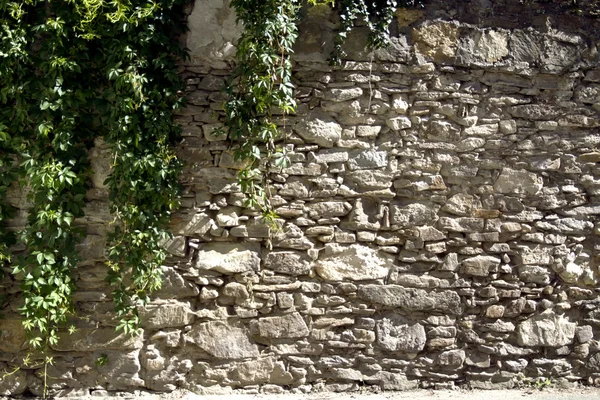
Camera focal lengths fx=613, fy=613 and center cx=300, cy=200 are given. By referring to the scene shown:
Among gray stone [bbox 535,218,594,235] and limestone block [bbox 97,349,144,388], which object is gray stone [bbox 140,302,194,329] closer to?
limestone block [bbox 97,349,144,388]

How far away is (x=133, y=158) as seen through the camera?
12.0 ft

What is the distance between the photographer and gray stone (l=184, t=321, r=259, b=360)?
3.90 m

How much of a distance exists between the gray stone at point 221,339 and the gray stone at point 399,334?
852 mm

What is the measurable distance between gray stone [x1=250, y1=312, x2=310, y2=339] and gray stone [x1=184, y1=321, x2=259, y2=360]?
3.7 inches

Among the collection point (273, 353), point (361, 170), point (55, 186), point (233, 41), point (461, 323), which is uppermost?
point (233, 41)

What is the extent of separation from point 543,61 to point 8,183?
353 centimetres

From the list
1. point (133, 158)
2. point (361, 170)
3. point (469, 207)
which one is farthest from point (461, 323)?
point (133, 158)

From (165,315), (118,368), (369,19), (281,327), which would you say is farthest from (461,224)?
(118,368)

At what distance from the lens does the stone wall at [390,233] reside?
3.88 m

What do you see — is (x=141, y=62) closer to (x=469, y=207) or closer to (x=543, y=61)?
(x=469, y=207)

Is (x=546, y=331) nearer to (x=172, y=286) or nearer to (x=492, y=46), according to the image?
(x=492, y=46)

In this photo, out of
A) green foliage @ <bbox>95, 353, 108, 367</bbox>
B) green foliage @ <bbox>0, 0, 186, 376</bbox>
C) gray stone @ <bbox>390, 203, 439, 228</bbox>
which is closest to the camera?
green foliage @ <bbox>0, 0, 186, 376</bbox>

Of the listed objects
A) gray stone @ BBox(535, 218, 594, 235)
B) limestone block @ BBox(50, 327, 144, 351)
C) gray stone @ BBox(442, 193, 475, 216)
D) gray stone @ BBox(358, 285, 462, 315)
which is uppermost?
gray stone @ BBox(442, 193, 475, 216)

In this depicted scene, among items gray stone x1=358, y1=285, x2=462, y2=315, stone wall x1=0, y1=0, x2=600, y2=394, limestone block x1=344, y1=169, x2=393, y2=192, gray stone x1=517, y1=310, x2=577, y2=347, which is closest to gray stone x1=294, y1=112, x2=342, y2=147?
stone wall x1=0, y1=0, x2=600, y2=394
